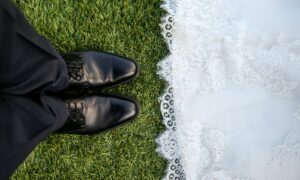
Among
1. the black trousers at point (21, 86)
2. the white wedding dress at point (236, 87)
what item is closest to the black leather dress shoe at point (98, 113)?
the white wedding dress at point (236, 87)

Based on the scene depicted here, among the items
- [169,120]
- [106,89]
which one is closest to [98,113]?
[106,89]

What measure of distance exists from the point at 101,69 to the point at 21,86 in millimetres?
416

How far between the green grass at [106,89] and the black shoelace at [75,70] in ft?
0.27

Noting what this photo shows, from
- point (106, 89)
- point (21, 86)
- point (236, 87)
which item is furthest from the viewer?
point (106, 89)

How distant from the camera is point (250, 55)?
1221 mm

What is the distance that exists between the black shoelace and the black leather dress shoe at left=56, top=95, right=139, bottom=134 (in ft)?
0.22

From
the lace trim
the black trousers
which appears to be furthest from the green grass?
the black trousers

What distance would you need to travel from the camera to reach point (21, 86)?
3.11ft

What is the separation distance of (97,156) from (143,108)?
0.68 feet

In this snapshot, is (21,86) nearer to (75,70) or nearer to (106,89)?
(75,70)

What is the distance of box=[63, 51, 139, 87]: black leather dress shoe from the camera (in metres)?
1.31

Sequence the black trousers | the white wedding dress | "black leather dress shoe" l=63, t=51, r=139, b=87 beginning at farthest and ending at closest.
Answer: "black leather dress shoe" l=63, t=51, r=139, b=87 → the white wedding dress → the black trousers

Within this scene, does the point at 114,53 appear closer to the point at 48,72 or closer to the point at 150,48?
the point at 150,48

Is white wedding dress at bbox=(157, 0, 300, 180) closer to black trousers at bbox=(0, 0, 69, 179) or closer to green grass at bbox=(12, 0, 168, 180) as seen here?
green grass at bbox=(12, 0, 168, 180)
